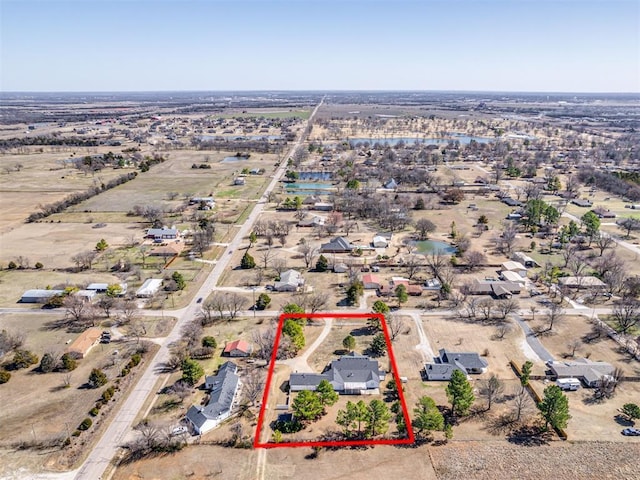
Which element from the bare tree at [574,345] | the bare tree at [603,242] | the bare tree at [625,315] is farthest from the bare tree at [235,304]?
the bare tree at [603,242]

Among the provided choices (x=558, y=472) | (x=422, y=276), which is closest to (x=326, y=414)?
(x=558, y=472)

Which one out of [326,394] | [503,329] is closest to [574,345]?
[503,329]

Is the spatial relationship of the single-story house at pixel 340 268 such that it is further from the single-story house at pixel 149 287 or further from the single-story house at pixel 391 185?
the single-story house at pixel 391 185

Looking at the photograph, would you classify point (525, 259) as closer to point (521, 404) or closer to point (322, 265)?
point (322, 265)

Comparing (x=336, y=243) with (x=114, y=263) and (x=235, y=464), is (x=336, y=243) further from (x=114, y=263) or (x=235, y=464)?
(x=235, y=464)

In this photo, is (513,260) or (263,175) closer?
(513,260)

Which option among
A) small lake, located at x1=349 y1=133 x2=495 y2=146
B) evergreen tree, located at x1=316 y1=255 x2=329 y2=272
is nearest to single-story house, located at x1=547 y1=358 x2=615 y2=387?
evergreen tree, located at x1=316 y1=255 x2=329 y2=272
